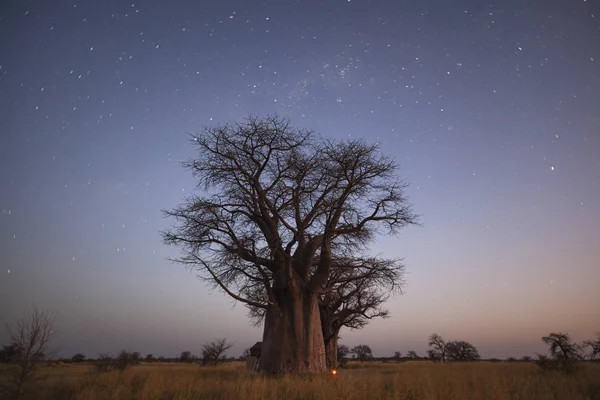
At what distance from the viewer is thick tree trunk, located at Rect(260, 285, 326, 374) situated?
31.1ft

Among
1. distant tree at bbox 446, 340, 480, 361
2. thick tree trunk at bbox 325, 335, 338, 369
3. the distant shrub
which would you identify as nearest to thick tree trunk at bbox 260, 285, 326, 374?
the distant shrub

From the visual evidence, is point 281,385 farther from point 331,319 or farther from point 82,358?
point 82,358

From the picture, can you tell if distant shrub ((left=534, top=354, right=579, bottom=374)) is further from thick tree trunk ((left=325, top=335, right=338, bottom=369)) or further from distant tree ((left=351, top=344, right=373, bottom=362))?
distant tree ((left=351, top=344, right=373, bottom=362))

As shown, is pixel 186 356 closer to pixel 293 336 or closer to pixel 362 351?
pixel 362 351

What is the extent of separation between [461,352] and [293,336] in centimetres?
5344

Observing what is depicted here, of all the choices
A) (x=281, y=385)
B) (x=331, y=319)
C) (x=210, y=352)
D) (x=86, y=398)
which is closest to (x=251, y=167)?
(x=281, y=385)

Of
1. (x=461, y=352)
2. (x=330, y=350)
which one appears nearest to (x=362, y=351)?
(x=461, y=352)

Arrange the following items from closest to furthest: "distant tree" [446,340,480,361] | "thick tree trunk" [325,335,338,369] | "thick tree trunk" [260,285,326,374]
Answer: "thick tree trunk" [260,285,326,374] < "thick tree trunk" [325,335,338,369] < "distant tree" [446,340,480,361]

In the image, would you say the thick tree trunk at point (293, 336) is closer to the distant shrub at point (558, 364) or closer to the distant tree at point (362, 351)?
the distant shrub at point (558, 364)

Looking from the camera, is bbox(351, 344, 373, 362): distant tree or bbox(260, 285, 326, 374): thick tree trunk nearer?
bbox(260, 285, 326, 374): thick tree trunk

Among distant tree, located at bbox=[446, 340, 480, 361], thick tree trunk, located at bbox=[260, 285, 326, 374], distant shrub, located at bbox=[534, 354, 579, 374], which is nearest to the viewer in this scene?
thick tree trunk, located at bbox=[260, 285, 326, 374]

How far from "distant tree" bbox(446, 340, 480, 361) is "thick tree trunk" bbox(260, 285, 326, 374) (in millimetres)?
51785

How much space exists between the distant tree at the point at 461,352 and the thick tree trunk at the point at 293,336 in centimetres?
5179

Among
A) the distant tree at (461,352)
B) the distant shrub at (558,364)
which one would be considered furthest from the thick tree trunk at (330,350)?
the distant tree at (461,352)
